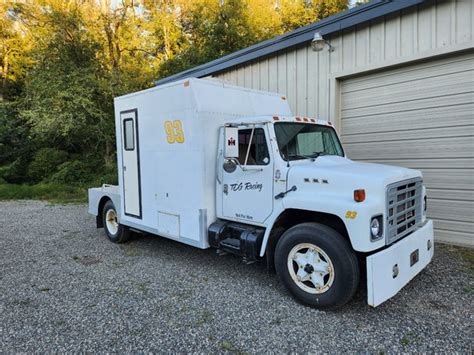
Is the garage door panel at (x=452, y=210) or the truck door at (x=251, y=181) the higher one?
the truck door at (x=251, y=181)

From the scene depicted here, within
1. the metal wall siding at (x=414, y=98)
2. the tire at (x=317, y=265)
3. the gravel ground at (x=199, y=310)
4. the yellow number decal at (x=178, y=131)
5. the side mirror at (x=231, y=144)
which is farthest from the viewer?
the metal wall siding at (x=414, y=98)

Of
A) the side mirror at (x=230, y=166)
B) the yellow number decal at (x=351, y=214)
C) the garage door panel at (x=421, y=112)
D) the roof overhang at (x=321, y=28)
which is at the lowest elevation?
the yellow number decal at (x=351, y=214)

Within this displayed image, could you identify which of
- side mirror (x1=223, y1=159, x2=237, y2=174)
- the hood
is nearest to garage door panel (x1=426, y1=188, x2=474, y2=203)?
the hood

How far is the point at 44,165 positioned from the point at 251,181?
15805 mm

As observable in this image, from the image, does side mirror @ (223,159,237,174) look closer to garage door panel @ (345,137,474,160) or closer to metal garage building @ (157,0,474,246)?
metal garage building @ (157,0,474,246)

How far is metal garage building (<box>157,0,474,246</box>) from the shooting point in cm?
564

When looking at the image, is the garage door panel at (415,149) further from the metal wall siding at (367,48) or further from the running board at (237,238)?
the running board at (237,238)

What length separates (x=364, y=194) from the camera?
3340 mm

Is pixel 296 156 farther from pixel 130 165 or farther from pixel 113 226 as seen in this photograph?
pixel 113 226

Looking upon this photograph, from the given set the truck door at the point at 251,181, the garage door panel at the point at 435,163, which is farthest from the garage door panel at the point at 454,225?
the truck door at the point at 251,181

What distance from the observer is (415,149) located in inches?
245

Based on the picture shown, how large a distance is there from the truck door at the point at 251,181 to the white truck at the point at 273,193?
13 mm

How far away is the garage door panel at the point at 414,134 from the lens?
5.69 m

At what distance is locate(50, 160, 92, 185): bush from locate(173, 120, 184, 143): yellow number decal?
501 inches
